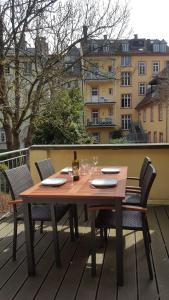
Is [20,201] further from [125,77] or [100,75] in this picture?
[125,77]

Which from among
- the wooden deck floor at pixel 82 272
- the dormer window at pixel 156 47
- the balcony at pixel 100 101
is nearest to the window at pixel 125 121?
the balcony at pixel 100 101

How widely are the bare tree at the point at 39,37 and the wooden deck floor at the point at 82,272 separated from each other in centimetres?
588

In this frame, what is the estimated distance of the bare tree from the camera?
26.8 feet

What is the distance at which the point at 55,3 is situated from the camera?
815 centimetres

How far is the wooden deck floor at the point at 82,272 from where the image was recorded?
2455 mm

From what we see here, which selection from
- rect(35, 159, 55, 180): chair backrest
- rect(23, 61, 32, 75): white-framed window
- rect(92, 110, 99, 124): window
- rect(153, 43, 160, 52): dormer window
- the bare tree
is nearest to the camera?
rect(35, 159, 55, 180): chair backrest

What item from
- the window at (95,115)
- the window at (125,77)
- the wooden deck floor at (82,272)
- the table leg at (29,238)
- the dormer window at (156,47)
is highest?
the dormer window at (156,47)

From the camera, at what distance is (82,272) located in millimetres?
2795

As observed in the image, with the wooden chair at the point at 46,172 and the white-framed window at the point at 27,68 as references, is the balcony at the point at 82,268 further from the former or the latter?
the white-framed window at the point at 27,68

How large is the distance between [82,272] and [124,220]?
0.56m

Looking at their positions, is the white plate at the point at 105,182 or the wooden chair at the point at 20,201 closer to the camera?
the white plate at the point at 105,182

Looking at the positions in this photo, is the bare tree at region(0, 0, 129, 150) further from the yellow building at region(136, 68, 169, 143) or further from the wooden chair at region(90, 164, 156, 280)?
the yellow building at region(136, 68, 169, 143)

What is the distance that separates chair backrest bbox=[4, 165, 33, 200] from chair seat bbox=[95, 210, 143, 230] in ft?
2.65

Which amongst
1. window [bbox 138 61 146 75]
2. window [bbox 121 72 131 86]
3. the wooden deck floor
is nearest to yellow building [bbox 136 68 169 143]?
window [bbox 121 72 131 86]
